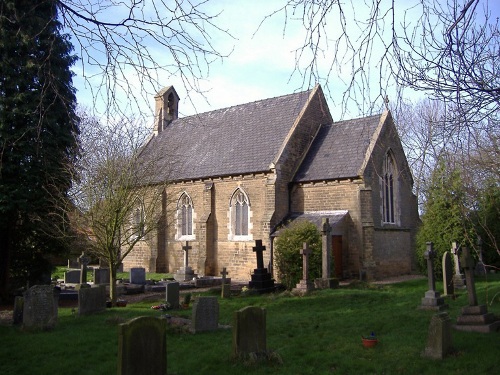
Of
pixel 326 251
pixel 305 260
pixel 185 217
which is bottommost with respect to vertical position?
pixel 305 260

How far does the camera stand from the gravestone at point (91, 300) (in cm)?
1231

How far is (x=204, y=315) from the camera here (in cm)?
994

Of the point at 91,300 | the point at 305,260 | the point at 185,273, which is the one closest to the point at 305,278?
the point at 305,260

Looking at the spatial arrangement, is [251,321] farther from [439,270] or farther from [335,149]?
[335,149]

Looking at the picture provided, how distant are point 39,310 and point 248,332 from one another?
5.39 metres

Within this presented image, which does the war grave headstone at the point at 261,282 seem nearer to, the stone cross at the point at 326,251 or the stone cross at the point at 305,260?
the stone cross at the point at 305,260

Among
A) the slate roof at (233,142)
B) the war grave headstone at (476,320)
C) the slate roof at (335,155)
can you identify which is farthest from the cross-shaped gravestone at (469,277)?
the slate roof at (233,142)

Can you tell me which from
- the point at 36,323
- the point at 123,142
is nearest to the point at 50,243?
the point at 123,142

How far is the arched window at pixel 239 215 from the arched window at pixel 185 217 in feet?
9.75

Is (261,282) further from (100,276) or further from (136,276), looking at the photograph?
(100,276)

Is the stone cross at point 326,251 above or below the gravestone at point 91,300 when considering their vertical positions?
above

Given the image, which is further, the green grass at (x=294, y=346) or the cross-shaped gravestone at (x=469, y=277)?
the cross-shaped gravestone at (x=469, y=277)

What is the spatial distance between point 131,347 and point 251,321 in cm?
233

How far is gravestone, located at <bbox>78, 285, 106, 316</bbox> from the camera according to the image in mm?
12312
